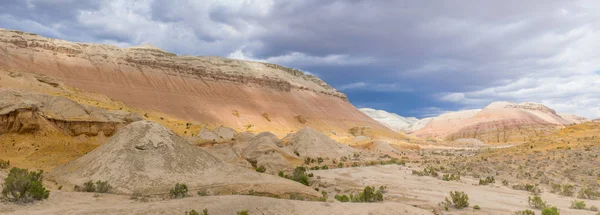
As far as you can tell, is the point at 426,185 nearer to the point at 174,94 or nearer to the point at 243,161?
the point at 243,161

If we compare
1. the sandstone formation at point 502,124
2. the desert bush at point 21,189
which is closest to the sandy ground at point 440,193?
the desert bush at point 21,189

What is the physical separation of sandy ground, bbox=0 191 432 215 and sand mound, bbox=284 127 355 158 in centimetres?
2343

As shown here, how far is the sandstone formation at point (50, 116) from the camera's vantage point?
21.6m

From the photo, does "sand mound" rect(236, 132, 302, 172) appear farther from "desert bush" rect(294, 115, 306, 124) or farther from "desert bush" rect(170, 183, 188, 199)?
"desert bush" rect(294, 115, 306, 124)

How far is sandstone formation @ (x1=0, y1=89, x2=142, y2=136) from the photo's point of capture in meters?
21.6

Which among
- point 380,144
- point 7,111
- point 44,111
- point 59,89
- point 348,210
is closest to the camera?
point 348,210

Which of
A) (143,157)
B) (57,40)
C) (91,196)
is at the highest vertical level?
(57,40)

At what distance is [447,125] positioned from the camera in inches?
5851

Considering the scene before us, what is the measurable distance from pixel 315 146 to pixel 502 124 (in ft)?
348

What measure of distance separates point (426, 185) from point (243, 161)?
35.3ft

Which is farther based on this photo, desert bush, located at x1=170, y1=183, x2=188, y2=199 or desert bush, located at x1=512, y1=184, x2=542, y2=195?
desert bush, located at x1=512, y1=184, x2=542, y2=195

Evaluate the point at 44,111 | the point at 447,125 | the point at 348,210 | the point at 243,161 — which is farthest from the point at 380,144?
the point at 447,125

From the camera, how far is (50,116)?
77.7 ft

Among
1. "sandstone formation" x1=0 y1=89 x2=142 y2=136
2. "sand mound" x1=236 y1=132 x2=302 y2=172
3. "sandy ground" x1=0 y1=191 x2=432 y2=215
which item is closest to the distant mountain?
"sand mound" x1=236 y1=132 x2=302 y2=172
